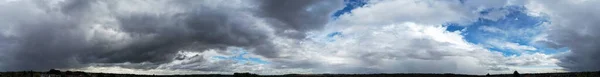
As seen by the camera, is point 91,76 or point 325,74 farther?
point 325,74

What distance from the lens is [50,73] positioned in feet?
310

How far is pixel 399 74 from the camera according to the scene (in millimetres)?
111750

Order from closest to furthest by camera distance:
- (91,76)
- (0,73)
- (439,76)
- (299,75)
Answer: (0,73)
(91,76)
(439,76)
(299,75)

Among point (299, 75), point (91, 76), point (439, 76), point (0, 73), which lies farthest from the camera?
point (299, 75)

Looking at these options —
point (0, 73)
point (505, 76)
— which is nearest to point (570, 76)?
point (505, 76)

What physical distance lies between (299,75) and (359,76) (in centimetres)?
1271

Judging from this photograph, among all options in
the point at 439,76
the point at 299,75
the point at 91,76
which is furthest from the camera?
the point at 299,75

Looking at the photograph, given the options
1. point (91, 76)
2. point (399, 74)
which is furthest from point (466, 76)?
point (91, 76)

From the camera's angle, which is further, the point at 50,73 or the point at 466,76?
the point at 466,76

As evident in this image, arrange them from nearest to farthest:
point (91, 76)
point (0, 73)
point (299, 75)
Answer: point (0, 73) < point (91, 76) < point (299, 75)

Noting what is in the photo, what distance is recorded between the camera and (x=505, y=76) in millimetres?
105875

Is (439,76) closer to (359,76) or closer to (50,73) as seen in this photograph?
(359,76)

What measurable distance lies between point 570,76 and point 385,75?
107 ft

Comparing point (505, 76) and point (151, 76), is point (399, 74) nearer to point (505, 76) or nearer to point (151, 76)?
point (505, 76)
